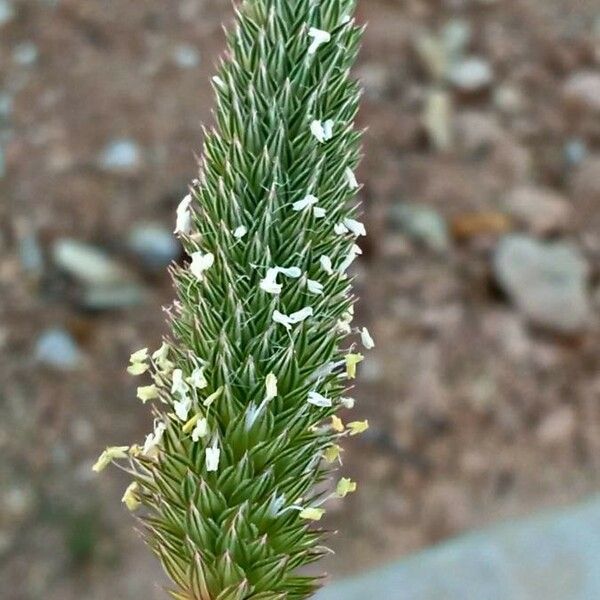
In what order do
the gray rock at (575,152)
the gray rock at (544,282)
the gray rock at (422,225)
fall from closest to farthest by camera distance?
the gray rock at (544,282) < the gray rock at (422,225) < the gray rock at (575,152)

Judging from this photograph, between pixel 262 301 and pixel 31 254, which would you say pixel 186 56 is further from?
pixel 262 301

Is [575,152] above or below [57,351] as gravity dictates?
above

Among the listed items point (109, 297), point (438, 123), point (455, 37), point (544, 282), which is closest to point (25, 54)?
point (109, 297)

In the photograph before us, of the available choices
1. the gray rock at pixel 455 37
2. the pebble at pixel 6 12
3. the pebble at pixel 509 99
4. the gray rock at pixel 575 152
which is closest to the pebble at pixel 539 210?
the gray rock at pixel 575 152

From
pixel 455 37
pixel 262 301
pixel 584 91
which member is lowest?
pixel 262 301

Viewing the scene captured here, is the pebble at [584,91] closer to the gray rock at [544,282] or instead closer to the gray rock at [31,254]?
the gray rock at [544,282]

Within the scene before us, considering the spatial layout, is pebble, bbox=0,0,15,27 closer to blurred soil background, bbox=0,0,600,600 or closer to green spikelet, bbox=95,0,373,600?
blurred soil background, bbox=0,0,600,600

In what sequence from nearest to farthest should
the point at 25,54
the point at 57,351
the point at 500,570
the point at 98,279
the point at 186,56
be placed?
the point at 500,570
the point at 57,351
the point at 98,279
the point at 25,54
the point at 186,56

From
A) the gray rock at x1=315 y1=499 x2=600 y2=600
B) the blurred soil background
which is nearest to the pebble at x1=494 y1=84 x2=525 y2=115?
the blurred soil background
